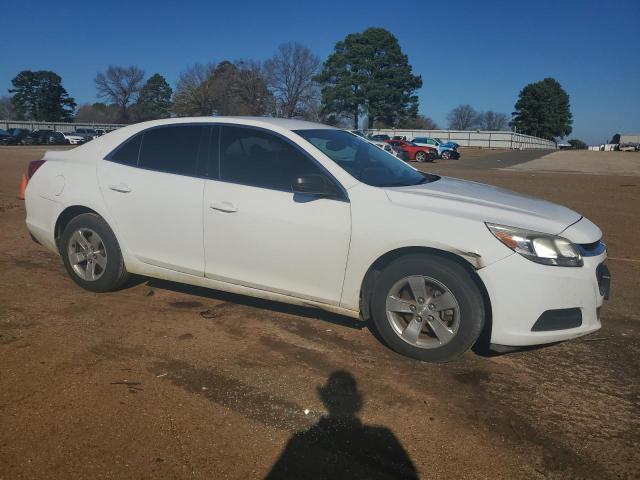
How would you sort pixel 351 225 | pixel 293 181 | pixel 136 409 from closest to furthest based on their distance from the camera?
1. pixel 136 409
2. pixel 351 225
3. pixel 293 181

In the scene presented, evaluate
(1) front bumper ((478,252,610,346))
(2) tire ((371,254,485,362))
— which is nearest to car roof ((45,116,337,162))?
(2) tire ((371,254,485,362))

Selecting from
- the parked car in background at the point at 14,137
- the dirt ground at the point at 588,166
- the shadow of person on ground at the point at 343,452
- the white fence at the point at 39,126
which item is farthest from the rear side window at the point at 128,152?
the white fence at the point at 39,126

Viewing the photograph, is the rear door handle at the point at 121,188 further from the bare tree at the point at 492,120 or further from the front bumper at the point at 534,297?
the bare tree at the point at 492,120

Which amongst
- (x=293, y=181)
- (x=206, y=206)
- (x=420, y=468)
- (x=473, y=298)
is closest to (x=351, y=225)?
(x=293, y=181)

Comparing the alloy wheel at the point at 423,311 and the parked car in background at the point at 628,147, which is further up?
the parked car in background at the point at 628,147

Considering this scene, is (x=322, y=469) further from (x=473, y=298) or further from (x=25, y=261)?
(x=25, y=261)

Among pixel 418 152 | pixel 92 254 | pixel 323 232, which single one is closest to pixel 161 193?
pixel 92 254

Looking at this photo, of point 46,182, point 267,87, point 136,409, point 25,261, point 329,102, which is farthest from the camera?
point 329,102

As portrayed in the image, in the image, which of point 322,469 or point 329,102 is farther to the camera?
point 329,102

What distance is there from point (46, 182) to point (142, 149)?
110 centimetres

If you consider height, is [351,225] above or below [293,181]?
below

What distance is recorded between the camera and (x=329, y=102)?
6950cm

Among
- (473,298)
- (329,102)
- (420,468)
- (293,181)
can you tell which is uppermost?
(329,102)

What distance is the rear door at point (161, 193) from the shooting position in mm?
4184
